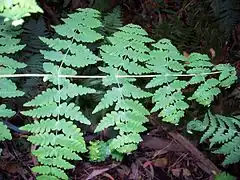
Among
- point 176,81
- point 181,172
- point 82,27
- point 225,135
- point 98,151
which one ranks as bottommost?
point 181,172

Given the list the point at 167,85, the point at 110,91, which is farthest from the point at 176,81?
the point at 110,91

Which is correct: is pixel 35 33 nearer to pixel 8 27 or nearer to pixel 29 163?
pixel 8 27

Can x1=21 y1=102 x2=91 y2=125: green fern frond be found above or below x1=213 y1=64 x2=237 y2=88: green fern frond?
below

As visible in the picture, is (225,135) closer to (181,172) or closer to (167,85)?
(167,85)

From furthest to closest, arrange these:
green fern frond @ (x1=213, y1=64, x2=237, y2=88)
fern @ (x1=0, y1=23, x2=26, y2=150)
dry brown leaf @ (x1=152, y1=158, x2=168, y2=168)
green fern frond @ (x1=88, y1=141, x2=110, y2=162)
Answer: dry brown leaf @ (x1=152, y1=158, x2=168, y2=168)
green fern frond @ (x1=88, y1=141, x2=110, y2=162)
green fern frond @ (x1=213, y1=64, x2=237, y2=88)
fern @ (x1=0, y1=23, x2=26, y2=150)

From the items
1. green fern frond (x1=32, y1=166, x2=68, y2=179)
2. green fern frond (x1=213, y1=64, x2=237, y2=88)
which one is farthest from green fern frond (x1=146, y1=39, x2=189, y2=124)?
green fern frond (x1=32, y1=166, x2=68, y2=179)

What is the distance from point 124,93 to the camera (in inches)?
98.3

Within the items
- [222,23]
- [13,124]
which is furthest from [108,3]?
[13,124]

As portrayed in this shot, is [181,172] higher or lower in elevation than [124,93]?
lower

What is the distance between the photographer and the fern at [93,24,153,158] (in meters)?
2.40

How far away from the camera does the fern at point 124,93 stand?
2400 millimetres

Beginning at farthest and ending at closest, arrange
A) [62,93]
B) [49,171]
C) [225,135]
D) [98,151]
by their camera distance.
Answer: [98,151], [225,135], [62,93], [49,171]

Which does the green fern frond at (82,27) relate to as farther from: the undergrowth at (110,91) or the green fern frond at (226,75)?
the green fern frond at (226,75)

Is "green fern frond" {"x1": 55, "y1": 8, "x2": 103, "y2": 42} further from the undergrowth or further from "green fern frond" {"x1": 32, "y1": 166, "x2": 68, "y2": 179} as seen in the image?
"green fern frond" {"x1": 32, "y1": 166, "x2": 68, "y2": 179}
